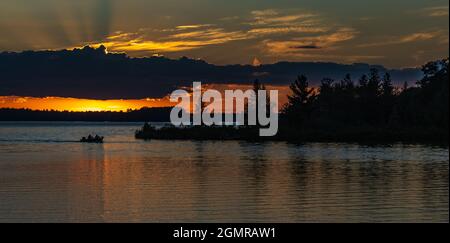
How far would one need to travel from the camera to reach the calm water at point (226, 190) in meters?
33.4

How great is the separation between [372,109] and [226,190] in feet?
345

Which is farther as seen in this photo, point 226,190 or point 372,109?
point 372,109

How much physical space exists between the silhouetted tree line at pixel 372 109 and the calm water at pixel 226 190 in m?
50.4

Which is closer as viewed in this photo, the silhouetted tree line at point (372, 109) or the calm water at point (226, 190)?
the calm water at point (226, 190)

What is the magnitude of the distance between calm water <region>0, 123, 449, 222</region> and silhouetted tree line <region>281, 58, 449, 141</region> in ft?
165

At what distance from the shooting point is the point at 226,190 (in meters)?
43.3

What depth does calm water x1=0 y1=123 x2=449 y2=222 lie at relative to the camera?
109ft

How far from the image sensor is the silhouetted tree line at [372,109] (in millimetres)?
118438
